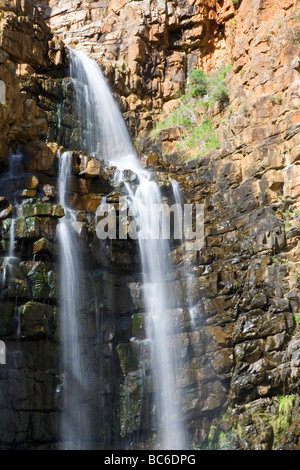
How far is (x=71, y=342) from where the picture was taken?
984 cm

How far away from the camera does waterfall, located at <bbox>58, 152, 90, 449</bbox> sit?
934cm

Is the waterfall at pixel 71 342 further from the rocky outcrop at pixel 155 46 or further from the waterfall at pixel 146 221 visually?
the rocky outcrop at pixel 155 46

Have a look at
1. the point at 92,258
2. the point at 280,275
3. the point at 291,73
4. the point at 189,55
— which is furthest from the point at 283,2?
the point at 92,258

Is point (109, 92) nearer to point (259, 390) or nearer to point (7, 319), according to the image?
point (7, 319)

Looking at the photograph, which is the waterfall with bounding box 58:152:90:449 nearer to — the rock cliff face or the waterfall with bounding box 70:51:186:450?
the rock cliff face

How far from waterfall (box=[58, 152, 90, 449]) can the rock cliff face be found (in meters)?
0.20

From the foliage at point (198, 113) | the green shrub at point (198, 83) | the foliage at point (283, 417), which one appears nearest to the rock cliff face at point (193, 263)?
the foliage at point (283, 417)

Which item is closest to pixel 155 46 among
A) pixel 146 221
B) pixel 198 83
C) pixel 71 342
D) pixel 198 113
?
pixel 198 83

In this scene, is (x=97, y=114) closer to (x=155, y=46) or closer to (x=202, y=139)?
(x=202, y=139)

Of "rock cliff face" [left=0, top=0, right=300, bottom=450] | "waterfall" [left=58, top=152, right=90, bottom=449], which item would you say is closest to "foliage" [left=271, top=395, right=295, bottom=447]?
"rock cliff face" [left=0, top=0, right=300, bottom=450]

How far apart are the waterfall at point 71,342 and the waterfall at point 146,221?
164cm

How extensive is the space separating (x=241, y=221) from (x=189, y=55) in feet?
31.5

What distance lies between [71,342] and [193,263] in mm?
3652

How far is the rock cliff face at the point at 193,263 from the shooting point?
9328 millimetres
